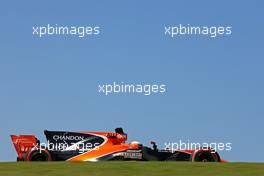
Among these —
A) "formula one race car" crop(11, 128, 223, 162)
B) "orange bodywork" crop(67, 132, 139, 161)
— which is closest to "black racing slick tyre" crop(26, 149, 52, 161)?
"formula one race car" crop(11, 128, 223, 162)

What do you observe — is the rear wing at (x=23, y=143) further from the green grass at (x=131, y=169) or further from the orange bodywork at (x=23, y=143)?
the green grass at (x=131, y=169)

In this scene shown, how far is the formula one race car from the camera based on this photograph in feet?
87.2

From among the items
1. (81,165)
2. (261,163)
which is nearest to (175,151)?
(261,163)

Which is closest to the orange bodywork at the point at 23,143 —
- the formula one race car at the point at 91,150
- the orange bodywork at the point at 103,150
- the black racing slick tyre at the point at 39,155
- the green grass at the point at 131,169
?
the formula one race car at the point at 91,150

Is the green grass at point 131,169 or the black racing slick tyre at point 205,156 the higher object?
the black racing slick tyre at point 205,156

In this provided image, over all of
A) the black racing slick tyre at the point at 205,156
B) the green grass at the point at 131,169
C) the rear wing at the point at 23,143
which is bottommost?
the green grass at the point at 131,169

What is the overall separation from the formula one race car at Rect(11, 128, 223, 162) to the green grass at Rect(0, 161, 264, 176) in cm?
633

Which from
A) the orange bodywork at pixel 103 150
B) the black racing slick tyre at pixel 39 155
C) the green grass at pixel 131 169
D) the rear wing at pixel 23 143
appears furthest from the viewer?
the rear wing at pixel 23 143

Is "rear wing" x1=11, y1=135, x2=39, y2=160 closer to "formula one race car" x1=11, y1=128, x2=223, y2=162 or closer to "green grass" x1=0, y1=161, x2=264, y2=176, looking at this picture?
"formula one race car" x1=11, y1=128, x2=223, y2=162

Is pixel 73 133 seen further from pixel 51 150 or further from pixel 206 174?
pixel 206 174

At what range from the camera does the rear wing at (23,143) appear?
2742 centimetres

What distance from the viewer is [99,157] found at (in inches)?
1053

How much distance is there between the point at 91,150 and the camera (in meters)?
26.9

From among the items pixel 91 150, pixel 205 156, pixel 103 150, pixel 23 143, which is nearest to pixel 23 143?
Result: pixel 23 143
